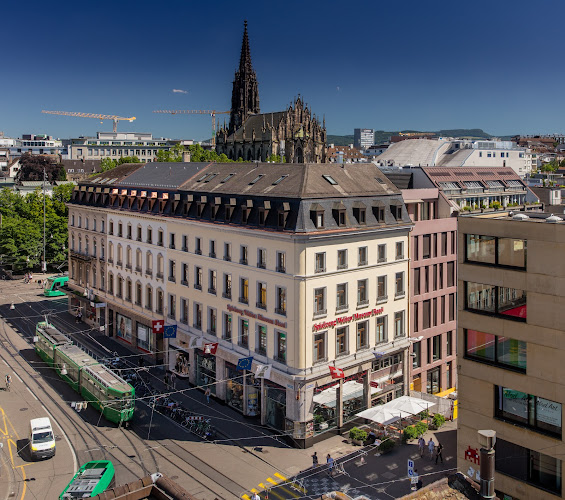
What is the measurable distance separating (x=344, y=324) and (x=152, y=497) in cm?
2890

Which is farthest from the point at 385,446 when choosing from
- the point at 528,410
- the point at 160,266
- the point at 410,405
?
the point at 160,266

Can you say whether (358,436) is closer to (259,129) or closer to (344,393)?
(344,393)

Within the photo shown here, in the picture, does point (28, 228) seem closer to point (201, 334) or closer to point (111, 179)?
point (111, 179)

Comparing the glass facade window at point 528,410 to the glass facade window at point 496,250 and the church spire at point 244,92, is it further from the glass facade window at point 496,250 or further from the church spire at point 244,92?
the church spire at point 244,92

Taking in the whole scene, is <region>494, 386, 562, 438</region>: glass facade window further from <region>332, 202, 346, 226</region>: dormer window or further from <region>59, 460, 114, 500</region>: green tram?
<region>59, 460, 114, 500</region>: green tram

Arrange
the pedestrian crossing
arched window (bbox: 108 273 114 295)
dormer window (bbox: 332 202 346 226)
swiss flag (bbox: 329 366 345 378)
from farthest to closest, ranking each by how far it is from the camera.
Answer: arched window (bbox: 108 273 114 295)
dormer window (bbox: 332 202 346 226)
swiss flag (bbox: 329 366 345 378)
the pedestrian crossing

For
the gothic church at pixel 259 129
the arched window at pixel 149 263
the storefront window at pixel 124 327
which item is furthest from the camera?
the gothic church at pixel 259 129

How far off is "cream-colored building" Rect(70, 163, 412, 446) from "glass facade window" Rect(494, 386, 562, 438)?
728 inches

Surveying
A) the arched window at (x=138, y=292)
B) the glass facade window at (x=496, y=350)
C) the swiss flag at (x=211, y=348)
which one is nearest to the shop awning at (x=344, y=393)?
the swiss flag at (x=211, y=348)

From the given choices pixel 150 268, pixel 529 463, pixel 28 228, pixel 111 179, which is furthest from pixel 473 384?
pixel 28 228

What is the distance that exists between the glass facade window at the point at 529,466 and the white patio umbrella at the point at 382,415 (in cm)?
1756

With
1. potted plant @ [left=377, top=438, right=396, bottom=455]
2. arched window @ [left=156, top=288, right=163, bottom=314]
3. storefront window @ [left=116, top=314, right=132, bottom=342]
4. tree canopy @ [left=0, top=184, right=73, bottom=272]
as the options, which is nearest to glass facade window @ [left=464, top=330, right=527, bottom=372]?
potted plant @ [left=377, top=438, right=396, bottom=455]

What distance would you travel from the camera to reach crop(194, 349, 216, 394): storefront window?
51.9 meters

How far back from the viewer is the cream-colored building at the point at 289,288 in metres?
44.0
